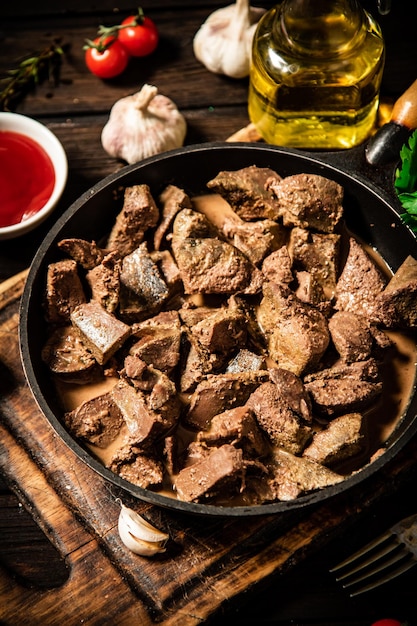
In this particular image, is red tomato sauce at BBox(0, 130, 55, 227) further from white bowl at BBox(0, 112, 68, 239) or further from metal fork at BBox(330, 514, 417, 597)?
metal fork at BBox(330, 514, 417, 597)

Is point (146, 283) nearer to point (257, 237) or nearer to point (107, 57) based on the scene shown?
point (257, 237)

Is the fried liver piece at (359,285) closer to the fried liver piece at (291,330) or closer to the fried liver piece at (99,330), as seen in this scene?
the fried liver piece at (291,330)

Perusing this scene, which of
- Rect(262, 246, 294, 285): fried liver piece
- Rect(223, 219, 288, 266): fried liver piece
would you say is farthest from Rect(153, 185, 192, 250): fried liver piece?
Rect(262, 246, 294, 285): fried liver piece

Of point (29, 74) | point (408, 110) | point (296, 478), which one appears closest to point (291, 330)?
point (296, 478)

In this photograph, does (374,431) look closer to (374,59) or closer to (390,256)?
(390,256)

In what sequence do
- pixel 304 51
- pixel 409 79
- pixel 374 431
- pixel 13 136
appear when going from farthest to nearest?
1. pixel 409 79
2. pixel 13 136
3. pixel 304 51
4. pixel 374 431

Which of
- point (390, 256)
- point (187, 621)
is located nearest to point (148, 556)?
point (187, 621)
